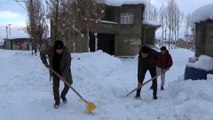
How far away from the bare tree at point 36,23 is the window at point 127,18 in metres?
15.6

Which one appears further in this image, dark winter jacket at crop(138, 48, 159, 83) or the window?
the window

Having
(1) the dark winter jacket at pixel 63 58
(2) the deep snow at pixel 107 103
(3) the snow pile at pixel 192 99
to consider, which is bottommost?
(2) the deep snow at pixel 107 103

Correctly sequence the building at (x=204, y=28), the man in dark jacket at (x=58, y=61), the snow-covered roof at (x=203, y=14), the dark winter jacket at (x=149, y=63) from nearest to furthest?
the man in dark jacket at (x=58, y=61), the dark winter jacket at (x=149, y=63), the snow-covered roof at (x=203, y=14), the building at (x=204, y=28)

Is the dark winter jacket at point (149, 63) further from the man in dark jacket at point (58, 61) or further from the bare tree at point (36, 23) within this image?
the bare tree at point (36, 23)

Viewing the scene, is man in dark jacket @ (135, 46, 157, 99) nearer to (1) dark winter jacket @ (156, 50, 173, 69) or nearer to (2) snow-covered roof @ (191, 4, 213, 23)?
(1) dark winter jacket @ (156, 50, 173, 69)

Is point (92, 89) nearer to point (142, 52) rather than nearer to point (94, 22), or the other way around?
point (142, 52)

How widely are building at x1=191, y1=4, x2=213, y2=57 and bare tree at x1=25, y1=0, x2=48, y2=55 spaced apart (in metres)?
13.7

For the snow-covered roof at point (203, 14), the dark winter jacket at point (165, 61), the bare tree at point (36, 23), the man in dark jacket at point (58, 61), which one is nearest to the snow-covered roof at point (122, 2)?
the bare tree at point (36, 23)

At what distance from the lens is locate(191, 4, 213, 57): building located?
13102 mm

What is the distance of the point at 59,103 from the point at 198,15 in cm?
712

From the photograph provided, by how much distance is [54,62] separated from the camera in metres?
8.59

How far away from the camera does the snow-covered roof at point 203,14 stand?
12914mm

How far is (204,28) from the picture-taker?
13.5m

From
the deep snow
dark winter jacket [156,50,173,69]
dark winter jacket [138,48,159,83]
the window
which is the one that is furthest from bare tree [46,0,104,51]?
dark winter jacket [138,48,159,83]
